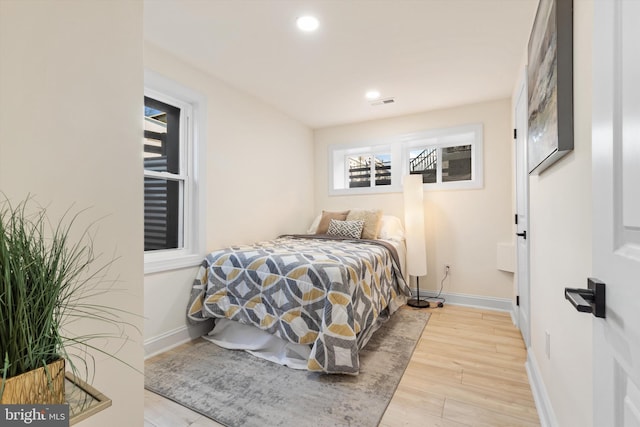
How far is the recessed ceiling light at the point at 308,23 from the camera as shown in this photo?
1974mm

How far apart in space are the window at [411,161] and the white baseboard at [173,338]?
2573 millimetres

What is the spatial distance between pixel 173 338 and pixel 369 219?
2.41 m

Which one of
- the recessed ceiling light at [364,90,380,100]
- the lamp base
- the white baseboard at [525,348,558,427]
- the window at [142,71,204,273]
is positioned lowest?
the lamp base

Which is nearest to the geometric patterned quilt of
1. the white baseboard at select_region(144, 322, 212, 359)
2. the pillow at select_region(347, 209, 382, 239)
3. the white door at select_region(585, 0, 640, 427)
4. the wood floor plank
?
the white baseboard at select_region(144, 322, 212, 359)

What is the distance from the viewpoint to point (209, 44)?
2.29m

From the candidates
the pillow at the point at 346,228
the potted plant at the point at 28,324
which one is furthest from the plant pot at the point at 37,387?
the pillow at the point at 346,228

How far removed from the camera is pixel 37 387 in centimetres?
63

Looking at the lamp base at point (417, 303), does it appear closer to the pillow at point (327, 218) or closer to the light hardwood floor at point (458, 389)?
the light hardwood floor at point (458, 389)

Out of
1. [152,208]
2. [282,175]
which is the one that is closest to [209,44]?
[152,208]

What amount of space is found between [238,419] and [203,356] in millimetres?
844

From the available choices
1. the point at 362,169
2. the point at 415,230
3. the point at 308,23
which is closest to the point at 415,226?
the point at 415,230

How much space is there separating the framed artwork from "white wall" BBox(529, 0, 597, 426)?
A: 32 mm

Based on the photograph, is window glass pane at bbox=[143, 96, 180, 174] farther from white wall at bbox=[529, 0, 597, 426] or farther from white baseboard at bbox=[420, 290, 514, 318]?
white baseboard at bbox=[420, 290, 514, 318]

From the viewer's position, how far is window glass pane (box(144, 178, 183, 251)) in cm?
256
